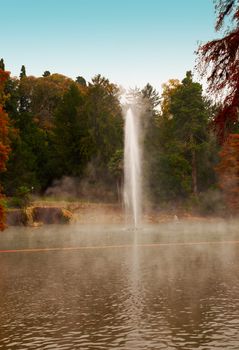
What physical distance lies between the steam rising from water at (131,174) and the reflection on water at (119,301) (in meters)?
25.5

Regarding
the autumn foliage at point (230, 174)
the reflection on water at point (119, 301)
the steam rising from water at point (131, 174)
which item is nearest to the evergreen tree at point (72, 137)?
the steam rising from water at point (131, 174)

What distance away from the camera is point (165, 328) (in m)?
8.83

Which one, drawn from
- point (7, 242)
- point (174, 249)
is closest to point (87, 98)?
point (7, 242)

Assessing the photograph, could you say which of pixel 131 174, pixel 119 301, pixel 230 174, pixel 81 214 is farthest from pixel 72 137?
pixel 119 301

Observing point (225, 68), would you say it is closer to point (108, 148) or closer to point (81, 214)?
point (81, 214)

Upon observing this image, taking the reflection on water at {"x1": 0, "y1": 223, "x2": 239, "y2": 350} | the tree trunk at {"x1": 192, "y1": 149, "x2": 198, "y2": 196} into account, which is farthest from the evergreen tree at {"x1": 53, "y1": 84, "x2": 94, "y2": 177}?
the reflection on water at {"x1": 0, "y1": 223, "x2": 239, "y2": 350}

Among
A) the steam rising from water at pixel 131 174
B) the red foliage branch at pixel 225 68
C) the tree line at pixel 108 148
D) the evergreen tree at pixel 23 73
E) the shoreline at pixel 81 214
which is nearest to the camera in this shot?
the red foliage branch at pixel 225 68

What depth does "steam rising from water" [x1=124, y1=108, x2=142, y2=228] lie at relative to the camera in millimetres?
44938

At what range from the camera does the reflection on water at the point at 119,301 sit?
8.22 m

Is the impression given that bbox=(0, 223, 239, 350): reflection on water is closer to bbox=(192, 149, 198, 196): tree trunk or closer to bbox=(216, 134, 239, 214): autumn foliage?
bbox=(216, 134, 239, 214): autumn foliage

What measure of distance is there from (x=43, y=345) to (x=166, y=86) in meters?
62.1

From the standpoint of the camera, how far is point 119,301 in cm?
1112

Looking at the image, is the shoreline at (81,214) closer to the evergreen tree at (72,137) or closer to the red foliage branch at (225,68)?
the evergreen tree at (72,137)

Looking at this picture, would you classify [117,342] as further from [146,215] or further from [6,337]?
[146,215]
